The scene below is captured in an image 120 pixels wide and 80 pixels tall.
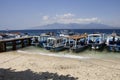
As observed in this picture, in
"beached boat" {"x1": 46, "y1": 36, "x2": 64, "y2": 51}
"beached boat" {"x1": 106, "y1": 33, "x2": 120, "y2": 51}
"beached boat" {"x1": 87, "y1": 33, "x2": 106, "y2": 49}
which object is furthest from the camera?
"beached boat" {"x1": 87, "y1": 33, "x2": 106, "y2": 49}

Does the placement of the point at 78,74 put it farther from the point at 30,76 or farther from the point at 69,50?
the point at 69,50

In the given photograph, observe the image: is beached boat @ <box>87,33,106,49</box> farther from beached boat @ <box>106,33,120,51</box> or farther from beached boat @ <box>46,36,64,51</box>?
beached boat @ <box>46,36,64,51</box>

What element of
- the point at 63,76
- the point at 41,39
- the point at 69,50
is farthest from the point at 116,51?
the point at 63,76

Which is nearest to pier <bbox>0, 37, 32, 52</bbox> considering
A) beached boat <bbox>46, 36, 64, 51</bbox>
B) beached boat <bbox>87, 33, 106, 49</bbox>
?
beached boat <bbox>46, 36, 64, 51</bbox>

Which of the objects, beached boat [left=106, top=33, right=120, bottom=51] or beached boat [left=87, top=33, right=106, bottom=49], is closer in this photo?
beached boat [left=106, top=33, right=120, bottom=51]

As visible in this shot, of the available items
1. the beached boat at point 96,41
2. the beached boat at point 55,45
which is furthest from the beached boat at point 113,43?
the beached boat at point 55,45

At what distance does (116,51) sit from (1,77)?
21.7 metres

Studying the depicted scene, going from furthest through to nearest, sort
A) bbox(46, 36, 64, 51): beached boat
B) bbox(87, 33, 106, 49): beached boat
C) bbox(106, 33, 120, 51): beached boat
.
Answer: bbox(87, 33, 106, 49): beached boat < bbox(106, 33, 120, 51): beached boat < bbox(46, 36, 64, 51): beached boat

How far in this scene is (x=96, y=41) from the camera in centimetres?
3453

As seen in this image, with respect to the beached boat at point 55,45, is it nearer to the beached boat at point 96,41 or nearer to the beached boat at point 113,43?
the beached boat at point 96,41

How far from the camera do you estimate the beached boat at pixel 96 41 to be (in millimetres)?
31031

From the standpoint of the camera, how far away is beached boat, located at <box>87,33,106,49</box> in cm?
3103

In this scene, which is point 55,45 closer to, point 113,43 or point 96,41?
point 96,41

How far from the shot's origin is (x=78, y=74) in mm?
13828
